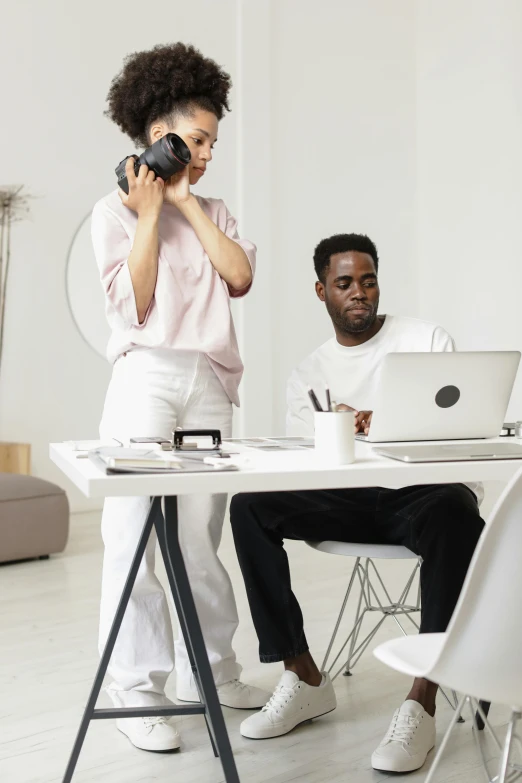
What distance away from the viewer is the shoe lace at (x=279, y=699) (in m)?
1.98

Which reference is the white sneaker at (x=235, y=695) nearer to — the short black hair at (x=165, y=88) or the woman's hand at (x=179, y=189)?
the woman's hand at (x=179, y=189)

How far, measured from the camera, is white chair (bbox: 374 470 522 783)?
1081 mm

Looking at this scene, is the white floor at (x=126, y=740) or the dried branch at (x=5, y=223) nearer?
the white floor at (x=126, y=740)

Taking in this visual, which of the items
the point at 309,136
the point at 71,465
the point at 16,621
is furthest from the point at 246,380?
the point at 71,465

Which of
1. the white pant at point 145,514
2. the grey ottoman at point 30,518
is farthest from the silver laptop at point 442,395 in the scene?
the grey ottoman at point 30,518

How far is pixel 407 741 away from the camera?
5.87 ft

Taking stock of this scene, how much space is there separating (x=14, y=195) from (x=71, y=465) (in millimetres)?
3740

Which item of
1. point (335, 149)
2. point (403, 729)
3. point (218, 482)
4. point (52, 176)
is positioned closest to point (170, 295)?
point (218, 482)

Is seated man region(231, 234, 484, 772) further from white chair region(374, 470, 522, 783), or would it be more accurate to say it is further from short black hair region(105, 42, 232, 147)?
short black hair region(105, 42, 232, 147)

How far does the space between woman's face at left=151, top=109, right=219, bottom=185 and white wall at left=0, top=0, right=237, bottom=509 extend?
3.02 metres

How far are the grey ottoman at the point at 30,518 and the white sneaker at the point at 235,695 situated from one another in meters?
1.77

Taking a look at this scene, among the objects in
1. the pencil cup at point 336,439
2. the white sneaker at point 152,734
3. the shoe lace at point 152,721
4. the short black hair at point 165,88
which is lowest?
the white sneaker at point 152,734

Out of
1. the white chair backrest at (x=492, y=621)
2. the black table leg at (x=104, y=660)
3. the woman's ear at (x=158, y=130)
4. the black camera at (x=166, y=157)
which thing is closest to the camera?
the white chair backrest at (x=492, y=621)

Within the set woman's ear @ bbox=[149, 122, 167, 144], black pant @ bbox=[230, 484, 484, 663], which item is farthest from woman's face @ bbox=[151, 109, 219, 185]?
black pant @ bbox=[230, 484, 484, 663]
